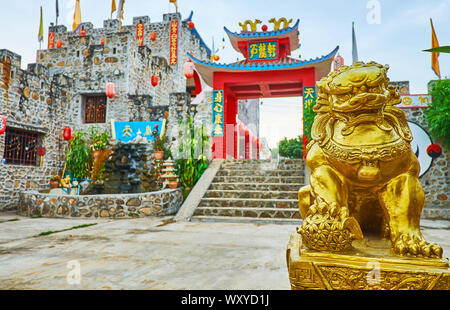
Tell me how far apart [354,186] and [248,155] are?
1417cm

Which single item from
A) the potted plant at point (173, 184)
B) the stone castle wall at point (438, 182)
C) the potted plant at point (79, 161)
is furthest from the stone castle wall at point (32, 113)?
the stone castle wall at point (438, 182)

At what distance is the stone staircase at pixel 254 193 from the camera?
555cm

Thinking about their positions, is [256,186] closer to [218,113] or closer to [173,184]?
[173,184]

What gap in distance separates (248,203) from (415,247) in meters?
4.98

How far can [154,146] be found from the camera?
8234mm

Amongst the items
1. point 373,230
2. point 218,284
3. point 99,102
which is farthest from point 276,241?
point 99,102

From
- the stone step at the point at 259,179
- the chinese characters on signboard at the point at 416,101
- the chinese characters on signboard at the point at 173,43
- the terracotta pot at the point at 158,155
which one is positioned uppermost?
the chinese characters on signboard at the point at 173,43

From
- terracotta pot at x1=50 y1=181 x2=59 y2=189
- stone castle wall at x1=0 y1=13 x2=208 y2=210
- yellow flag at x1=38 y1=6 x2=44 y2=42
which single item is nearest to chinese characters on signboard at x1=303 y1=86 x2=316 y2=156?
stone castle wall at x1=0 y1=13 x2=208 y2=210

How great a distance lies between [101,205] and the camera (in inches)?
233

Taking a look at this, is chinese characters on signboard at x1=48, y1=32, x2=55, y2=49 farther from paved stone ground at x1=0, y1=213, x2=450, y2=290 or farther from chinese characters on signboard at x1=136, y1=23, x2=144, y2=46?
paved stone ground at x1=0, y1=213, x2=450, y2=290

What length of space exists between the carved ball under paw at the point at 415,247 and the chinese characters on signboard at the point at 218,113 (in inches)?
317

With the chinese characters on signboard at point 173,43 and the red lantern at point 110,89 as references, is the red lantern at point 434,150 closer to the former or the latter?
the red lantern at point 110,89

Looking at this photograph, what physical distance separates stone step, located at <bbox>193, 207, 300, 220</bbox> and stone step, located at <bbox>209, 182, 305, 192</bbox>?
1.05 meters

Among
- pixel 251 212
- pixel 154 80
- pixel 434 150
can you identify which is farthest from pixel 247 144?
pixel 251 212
